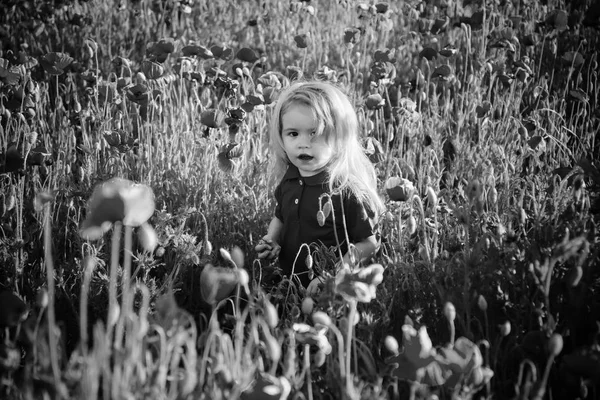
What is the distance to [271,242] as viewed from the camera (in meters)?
2.35

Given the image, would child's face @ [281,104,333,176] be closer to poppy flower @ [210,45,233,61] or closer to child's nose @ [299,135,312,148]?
child's nose @ [299,135,312,148]

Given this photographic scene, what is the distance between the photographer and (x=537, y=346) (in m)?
1.49

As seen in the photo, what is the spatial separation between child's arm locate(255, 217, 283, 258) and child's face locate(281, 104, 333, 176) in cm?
28

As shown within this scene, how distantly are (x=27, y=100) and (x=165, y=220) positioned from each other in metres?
0.98

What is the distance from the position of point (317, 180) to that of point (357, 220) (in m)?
0.22

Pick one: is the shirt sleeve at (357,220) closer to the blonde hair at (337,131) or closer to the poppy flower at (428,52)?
the blonde hair at (337,131)

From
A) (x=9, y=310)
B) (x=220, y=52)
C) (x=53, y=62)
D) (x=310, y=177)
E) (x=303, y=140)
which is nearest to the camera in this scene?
(x=9, y=310)

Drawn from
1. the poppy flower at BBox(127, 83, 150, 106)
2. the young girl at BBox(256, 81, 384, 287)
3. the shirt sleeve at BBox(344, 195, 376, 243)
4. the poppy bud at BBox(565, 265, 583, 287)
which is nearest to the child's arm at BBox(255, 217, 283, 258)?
the young girl at BBox(256, 81, 384, 287)

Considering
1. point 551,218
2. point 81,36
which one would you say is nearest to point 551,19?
point 551,218

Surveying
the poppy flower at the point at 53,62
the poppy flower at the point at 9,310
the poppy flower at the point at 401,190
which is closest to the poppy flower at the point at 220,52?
the poppy flower at the point at 53,62

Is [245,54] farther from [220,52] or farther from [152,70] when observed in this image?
[152,70]

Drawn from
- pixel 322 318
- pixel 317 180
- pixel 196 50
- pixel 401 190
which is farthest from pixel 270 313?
pixel 196 50

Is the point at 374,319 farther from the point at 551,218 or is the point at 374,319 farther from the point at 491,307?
the point at 551,218

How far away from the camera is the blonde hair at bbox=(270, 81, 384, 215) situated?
2.30 meters
